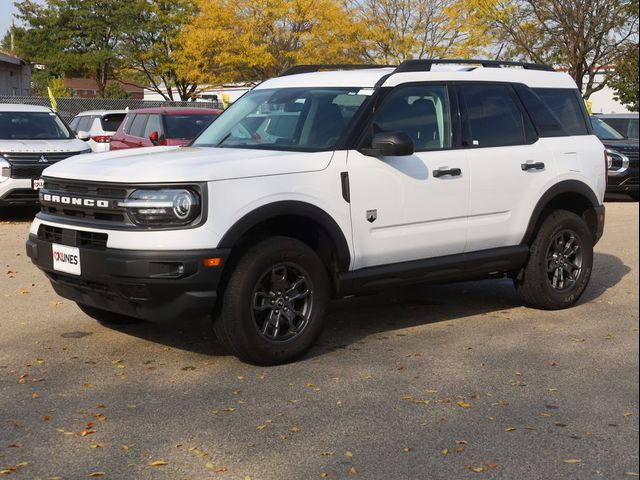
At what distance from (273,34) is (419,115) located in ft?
107

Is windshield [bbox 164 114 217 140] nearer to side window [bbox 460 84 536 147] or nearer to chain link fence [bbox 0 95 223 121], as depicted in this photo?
side window [bbox 460 84 536 147]

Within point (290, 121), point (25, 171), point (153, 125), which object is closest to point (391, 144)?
point (290, 121)

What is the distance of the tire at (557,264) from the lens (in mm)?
7156

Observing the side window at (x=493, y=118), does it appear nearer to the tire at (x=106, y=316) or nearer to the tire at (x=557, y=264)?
the tire at (x=557, y=264)

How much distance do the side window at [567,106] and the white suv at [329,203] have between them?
0.04ft

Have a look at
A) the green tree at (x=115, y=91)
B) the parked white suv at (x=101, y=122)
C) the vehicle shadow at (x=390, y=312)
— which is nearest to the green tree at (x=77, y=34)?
the green tree at (x=115, y=91)

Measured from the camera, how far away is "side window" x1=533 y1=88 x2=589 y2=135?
24.5 feet

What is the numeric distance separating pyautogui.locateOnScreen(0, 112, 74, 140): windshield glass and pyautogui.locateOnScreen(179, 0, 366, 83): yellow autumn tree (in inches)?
900

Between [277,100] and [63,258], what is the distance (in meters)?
2.03

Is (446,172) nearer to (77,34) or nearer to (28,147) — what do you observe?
(28,147)

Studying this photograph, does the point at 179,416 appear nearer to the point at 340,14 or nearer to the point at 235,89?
the point at 340,14

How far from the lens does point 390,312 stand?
7410 mm

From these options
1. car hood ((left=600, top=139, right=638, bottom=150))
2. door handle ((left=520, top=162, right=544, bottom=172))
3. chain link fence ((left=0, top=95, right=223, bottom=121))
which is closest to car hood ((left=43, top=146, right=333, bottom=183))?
door handle ((left=520, top=162, right=544, bottom=172))

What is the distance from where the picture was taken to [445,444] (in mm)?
4391
